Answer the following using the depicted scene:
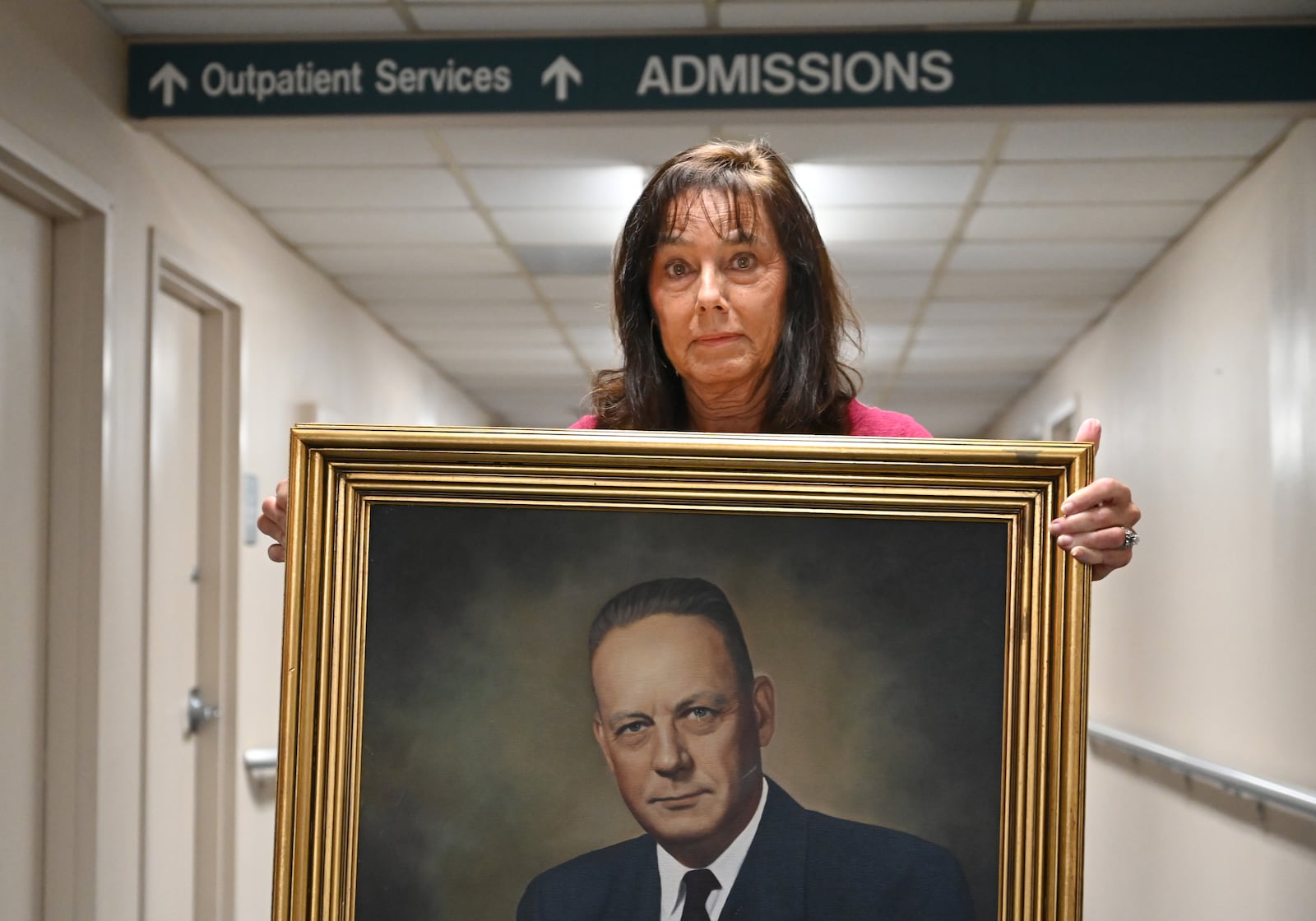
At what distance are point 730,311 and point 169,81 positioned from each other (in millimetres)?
2706

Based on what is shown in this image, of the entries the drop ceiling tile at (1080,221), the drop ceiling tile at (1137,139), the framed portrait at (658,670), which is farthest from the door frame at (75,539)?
the drop ceiling tile at (1080,221)

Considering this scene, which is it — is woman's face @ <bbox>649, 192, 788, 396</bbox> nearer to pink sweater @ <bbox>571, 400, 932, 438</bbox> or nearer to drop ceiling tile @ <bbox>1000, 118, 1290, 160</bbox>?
pink sweater @ <bbox>571, 400, 932, 438</bbox>

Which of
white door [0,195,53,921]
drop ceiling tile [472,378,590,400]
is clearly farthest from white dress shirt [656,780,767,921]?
drop ceiling tile [472,378,590,400]

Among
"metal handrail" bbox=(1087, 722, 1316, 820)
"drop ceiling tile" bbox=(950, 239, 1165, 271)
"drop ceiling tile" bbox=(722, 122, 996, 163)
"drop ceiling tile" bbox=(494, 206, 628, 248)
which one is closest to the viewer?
"metal handrail" bbox=(1087, 722, 1316, 820)

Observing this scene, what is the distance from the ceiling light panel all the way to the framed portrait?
3.63 m

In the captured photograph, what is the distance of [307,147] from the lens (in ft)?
12.8

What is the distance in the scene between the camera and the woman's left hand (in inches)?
41.9

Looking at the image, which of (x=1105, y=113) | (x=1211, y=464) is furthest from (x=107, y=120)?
(x=1211, y=464)

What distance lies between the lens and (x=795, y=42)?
130 inches

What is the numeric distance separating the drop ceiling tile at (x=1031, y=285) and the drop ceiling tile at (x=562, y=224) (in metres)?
1.66

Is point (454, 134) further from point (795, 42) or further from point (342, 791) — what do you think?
point (342, 791)

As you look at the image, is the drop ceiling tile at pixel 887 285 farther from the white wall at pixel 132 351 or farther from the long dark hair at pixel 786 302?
Answer: the long dark hair at pixel 786 302

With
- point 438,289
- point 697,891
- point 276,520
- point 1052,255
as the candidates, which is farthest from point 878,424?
point 438,289

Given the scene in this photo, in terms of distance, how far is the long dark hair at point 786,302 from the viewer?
1.31m
